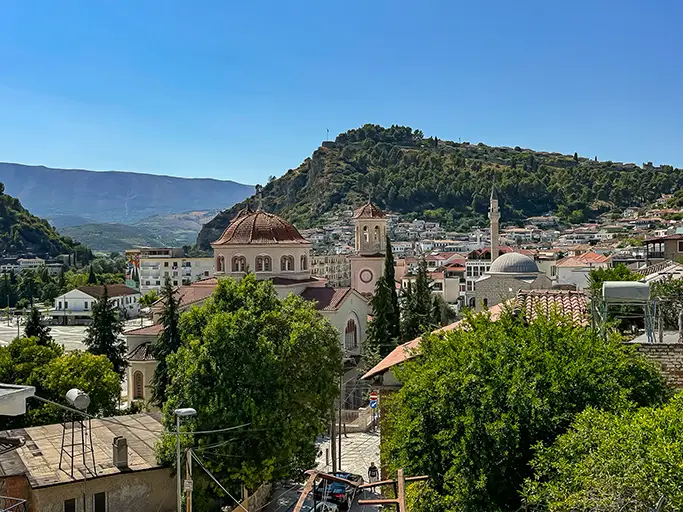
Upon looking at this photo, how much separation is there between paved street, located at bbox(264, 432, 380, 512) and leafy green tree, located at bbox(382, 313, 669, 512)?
142 inches

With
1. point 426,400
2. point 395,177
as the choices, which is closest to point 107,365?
point 426,400

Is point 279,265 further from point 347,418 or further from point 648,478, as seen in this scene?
point 648,478

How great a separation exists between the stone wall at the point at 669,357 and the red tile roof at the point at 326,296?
21433mm

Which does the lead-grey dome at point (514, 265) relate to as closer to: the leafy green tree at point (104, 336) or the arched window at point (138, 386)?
the arched window at point (138, 386)

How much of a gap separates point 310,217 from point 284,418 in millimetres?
137132

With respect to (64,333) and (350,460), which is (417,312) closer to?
(350,460)

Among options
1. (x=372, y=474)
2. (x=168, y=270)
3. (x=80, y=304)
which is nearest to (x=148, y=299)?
(x=80, y=304)

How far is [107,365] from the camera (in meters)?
24.0

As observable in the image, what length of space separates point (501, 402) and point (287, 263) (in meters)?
25.0

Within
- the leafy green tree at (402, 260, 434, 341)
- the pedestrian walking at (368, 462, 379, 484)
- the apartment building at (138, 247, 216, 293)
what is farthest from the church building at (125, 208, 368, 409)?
the apartment building at (138, 247, 216, 293)

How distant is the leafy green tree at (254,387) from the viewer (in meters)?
16.2

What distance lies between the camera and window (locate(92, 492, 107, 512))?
50.5 ft

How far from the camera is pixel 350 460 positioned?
22938 millimetres

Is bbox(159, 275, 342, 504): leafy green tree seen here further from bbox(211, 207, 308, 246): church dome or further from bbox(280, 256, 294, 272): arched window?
Answer: bbox(280, 256, 294, 272): arched window
